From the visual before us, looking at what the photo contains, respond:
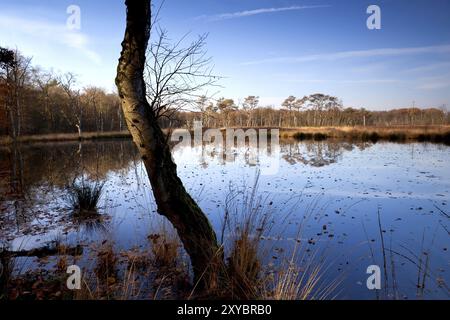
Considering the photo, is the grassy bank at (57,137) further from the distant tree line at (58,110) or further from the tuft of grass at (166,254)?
the tuft of grass at (166,254)

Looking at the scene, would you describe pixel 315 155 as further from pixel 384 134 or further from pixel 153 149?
pixel 384 134

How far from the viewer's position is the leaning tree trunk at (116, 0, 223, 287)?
10.7 ft

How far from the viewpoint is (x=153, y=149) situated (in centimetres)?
348

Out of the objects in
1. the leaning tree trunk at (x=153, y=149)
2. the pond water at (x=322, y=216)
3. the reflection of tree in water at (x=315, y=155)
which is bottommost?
the pond water at (x=322, y=216)

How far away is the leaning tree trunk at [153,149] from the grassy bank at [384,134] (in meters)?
33.7

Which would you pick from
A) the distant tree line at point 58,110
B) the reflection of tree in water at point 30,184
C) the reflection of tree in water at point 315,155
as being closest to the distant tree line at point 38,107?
the distant tree line at point 58,110

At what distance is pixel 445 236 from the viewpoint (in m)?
6.20

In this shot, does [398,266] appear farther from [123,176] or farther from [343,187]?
[123,176]

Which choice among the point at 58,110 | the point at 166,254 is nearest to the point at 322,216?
the point at 166,254

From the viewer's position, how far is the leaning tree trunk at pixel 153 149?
327 centimetres

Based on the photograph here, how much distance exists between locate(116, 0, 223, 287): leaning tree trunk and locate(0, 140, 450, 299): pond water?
898mm

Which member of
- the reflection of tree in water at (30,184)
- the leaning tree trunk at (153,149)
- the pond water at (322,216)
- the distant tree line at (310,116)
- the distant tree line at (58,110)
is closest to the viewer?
the leaning tree trunk at (153,149)

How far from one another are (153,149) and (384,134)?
126 feet
